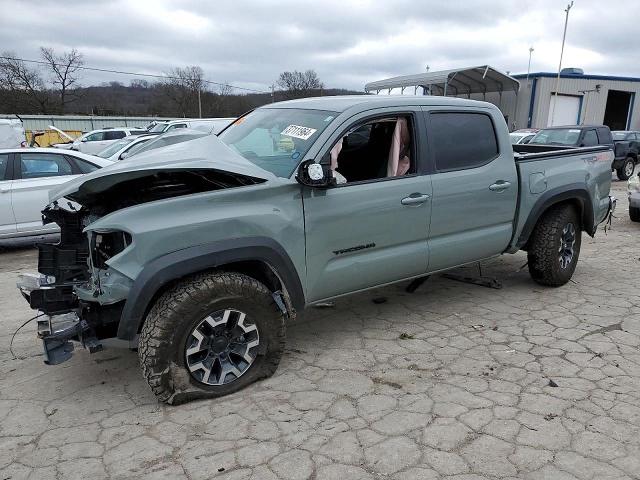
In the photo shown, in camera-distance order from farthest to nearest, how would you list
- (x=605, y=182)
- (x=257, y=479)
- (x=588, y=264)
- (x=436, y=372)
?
(x=588, y=264), (x=605, y=182), (x=436, y=372), (x=257, y=479)

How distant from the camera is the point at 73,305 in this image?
3.20 meters

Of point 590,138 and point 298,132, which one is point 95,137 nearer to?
point 590,138

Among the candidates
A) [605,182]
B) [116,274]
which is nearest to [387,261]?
[116,274]

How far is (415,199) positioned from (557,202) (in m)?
2.03

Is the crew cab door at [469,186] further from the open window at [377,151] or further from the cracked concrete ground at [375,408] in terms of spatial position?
the cracked concrete ground at [375,408]

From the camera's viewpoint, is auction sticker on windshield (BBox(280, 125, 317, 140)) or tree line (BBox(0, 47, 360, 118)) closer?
auction sticker on windshield (BBox(280, 125, 317, 140))

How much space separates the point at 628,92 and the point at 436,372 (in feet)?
141

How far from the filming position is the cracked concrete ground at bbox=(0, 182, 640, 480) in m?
2.63

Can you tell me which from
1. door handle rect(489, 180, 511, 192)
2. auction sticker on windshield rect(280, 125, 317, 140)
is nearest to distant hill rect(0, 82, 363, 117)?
door handle rect(489, 180, 511, 192)

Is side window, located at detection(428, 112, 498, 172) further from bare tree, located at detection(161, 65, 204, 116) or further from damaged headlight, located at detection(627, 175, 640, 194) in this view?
bare tree, located at detection(161, 65, 204, 116)

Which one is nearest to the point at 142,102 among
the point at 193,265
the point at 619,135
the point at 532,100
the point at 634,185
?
the point at 532,100

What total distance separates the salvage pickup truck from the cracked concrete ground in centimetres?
35

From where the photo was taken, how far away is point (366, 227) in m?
3.70

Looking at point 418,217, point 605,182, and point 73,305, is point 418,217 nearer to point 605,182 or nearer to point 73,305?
point 73,305
